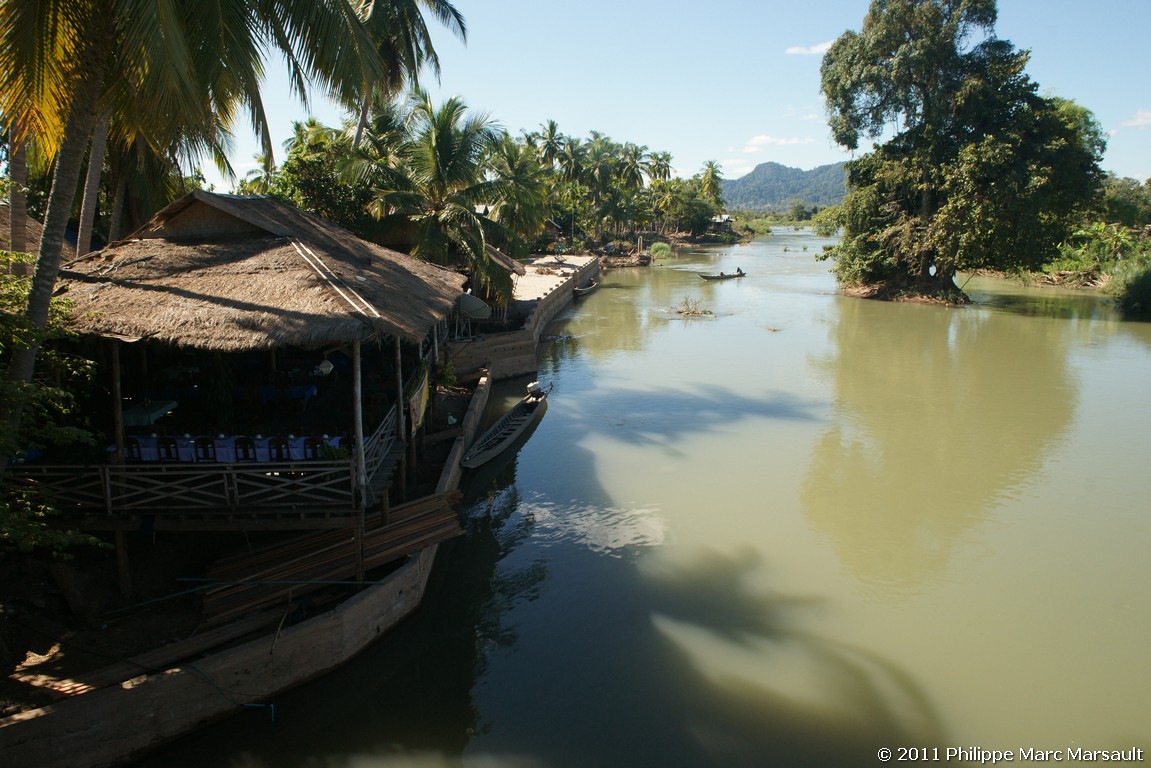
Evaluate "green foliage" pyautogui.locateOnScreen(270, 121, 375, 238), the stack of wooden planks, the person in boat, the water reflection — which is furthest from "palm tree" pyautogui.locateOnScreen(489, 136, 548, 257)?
the stack of wooden planks

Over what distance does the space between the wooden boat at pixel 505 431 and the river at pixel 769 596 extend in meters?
0.56

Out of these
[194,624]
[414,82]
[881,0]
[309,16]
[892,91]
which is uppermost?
[881,0]

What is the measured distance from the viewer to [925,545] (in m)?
11.1

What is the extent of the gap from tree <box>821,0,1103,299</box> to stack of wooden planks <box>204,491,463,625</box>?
31856 mm

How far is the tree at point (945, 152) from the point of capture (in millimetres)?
31297

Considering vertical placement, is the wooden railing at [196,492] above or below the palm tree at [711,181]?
below

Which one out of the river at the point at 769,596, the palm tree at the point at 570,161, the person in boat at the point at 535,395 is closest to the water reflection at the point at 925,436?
the river at the point at 769,596

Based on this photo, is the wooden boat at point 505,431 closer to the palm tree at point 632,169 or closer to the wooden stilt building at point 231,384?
the wooden stilt building at point 231,384

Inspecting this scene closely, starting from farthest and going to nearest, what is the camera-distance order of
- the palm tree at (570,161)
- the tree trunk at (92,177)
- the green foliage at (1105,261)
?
the palm tree at (570,161) < the green foliage at (1105,261) < the tree trunk at (92,177)

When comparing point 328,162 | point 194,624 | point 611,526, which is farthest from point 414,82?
point 194,624

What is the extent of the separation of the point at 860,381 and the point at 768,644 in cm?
1463

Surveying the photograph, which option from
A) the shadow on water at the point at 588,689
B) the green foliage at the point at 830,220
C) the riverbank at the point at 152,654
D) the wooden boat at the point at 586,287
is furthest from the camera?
the wooden boat at the point at 586,287

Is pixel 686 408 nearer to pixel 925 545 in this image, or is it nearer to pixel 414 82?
pixel 925 545

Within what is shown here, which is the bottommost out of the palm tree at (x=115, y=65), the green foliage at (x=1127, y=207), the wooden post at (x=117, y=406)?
the wooden post at (x=117, y=406)
